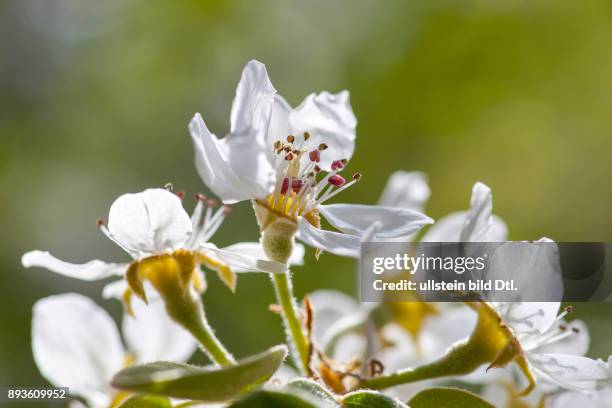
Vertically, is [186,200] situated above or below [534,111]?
below

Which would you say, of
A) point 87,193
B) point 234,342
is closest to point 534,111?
point 234,342

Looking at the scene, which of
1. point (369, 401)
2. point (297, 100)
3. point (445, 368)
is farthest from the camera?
point (297, 100)

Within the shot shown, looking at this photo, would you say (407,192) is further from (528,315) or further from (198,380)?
(198,380)

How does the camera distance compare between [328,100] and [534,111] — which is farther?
[534,111]

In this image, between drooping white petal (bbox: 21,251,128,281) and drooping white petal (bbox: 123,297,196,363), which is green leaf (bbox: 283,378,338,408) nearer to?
drooping white petal (bbox: 21,251,128,281)

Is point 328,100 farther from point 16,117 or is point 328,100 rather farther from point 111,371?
point 16,117

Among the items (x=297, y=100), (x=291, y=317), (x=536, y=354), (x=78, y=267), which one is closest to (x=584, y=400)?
(x=536, y=354)
